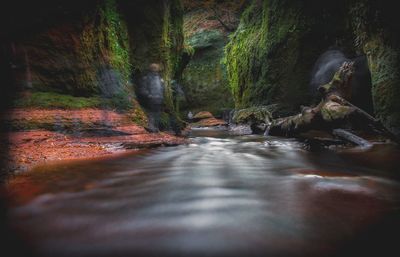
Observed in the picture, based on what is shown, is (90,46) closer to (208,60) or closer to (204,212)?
(204,212)

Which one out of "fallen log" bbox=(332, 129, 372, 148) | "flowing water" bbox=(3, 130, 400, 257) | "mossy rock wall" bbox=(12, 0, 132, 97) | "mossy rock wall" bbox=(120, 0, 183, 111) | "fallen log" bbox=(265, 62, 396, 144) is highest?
"mossy rock wall" bbox=(120, 0, 183, 111)

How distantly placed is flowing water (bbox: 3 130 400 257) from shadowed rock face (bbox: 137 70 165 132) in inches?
162

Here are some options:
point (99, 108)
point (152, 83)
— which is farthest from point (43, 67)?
point (152, 83)

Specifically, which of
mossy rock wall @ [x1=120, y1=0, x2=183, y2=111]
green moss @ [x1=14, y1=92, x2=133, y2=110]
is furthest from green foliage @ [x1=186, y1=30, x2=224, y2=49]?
green moss @ [x1=14, y1=92, x2=133, y2=110]

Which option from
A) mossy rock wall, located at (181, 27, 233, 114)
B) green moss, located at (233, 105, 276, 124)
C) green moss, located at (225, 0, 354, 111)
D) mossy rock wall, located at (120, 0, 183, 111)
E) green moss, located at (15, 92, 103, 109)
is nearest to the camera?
green moss, located at (15, 92, 103, 109)

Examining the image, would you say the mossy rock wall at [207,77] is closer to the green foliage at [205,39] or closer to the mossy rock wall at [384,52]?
the green foliage at [205,39]

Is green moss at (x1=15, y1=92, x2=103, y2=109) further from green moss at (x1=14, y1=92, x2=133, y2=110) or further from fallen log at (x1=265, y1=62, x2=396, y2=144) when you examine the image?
fallen log at (x1=265, y1=62, x2=396, y2=144)

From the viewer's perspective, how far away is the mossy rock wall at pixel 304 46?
4062 millimetres

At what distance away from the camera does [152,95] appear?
258 inches

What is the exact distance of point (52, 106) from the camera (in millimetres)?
4211

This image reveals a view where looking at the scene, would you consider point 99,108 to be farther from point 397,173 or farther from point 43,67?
point 397,173

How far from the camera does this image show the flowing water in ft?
3.27

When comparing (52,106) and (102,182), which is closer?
(102,182)

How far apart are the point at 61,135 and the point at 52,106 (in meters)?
0.63
